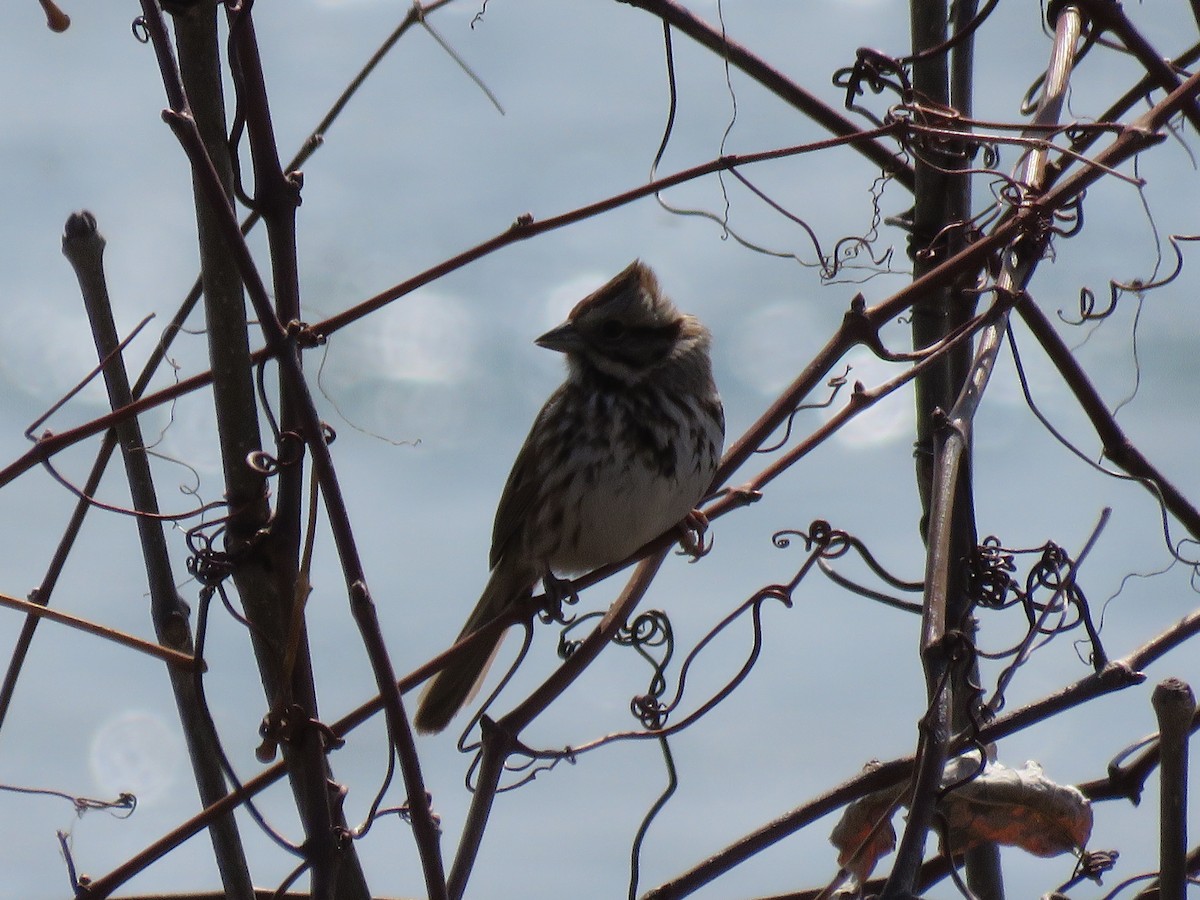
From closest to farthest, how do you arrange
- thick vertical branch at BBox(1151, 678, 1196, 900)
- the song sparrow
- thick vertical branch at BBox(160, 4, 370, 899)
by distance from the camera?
thick vertical branch at BBox(1151, 678, 1196, 900) < thick vertical branch at BBox(160, 4, 370, 899) < the song sparrow

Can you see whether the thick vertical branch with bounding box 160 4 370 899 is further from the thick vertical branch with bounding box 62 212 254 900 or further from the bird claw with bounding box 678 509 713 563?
the bird claw with bounding box 678 509 713 563

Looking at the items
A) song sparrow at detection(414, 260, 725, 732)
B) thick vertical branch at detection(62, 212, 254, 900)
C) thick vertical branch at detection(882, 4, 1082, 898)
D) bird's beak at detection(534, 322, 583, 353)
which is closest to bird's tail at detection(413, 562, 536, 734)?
song sparrow at detection(414, 260, 725, 732)

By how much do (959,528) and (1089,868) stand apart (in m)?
0.57

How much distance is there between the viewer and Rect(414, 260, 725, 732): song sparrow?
350 centimetres

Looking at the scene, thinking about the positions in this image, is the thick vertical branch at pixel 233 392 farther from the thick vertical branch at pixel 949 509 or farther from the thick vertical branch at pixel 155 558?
the thick vertical branch at pixel 949 509

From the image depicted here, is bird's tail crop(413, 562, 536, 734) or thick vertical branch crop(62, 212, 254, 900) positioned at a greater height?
bird's tail crop(413, 562, 536, 734)

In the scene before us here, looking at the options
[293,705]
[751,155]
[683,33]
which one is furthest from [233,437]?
[683,33]

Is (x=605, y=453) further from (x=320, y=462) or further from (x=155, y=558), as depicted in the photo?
(x=320, y=462)

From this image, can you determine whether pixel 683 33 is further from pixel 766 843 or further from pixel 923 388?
pixel 766 843

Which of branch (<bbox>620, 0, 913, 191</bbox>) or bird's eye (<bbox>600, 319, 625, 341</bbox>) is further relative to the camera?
bird's eye (<bbox>600, 319, 625, 341</bbox>)

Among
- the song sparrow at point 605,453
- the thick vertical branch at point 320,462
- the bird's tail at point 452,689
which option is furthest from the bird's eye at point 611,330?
the thick vertical branch at point 320,462

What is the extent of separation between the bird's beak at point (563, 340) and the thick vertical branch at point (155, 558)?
177 centimetres

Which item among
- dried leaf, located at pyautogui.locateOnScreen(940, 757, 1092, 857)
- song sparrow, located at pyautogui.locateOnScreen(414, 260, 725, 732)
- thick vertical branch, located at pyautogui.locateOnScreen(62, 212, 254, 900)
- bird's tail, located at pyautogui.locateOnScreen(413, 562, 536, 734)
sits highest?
song sparrow, located at pyautogui.locateOnScreen(414, 260, 725, 732)

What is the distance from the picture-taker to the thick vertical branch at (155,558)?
68.5 inches
